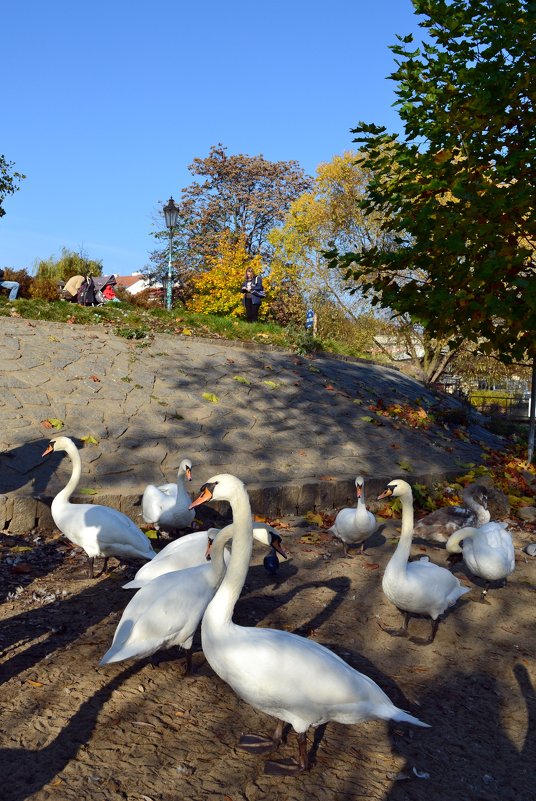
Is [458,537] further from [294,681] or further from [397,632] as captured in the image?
[294,681]

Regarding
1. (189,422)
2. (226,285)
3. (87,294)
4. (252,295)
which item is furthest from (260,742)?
(226,285)

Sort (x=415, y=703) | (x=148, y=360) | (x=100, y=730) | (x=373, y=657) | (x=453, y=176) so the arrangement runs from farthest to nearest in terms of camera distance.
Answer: (x=148, y=360), (x=453, y=176), (x=373, y=657), (x=415, y=703), (x=100, y=730)

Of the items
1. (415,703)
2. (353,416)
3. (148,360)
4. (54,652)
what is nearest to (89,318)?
(148,360)

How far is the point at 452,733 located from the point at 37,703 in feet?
7.67

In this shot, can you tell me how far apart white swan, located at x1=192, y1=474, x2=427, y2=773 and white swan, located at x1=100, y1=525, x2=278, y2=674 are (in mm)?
533

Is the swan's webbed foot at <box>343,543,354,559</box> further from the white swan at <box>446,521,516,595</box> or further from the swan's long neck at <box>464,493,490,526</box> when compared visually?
the swan's long neck at <box>464,493,490,526</box>

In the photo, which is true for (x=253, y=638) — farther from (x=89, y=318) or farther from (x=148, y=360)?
(x=89, y=318)

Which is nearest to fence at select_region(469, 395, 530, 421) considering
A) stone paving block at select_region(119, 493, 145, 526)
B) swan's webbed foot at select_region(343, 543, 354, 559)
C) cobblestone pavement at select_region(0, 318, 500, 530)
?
cobblestone pavement at select_region(0, 318, 500, 530)

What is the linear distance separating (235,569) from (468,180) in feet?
A: 23.9

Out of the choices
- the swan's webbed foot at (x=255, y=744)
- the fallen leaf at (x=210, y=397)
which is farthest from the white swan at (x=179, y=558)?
the fallen leaf at (x=210, y=397)

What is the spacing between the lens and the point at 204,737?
12.0 feet

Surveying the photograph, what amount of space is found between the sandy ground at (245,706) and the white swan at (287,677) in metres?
0.31

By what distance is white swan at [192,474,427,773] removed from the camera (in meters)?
3.34

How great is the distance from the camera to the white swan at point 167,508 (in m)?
6.81
